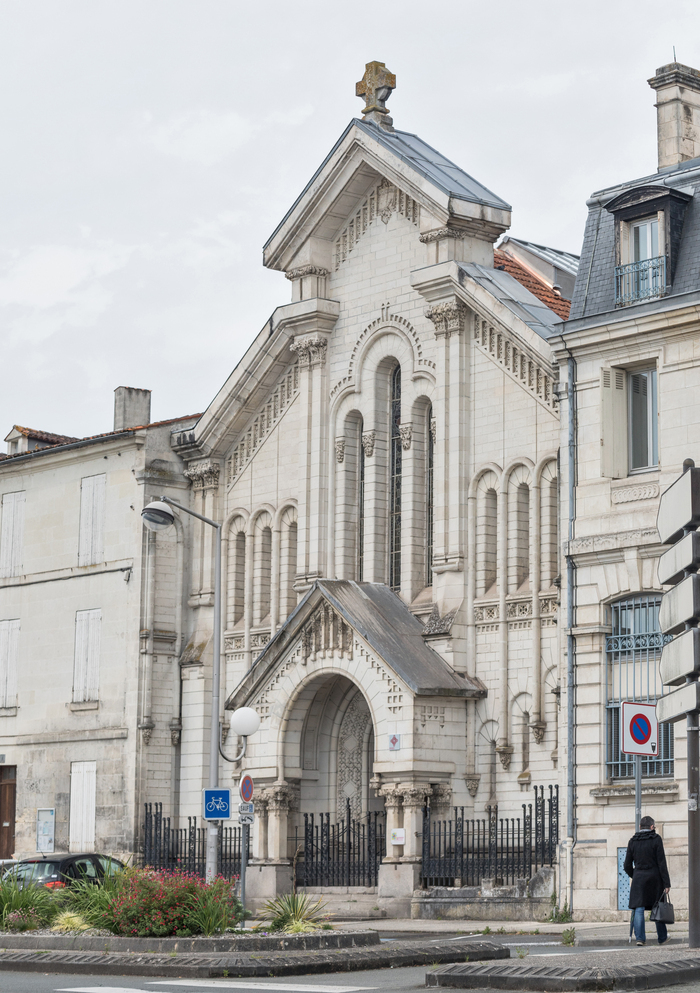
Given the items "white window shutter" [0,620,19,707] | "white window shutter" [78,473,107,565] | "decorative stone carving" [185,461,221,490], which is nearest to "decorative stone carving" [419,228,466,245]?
"decorative stone carving" [185,461,221,490]

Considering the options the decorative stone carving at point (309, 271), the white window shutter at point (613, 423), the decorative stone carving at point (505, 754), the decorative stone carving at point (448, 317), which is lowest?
the decorative stone carving at point (505, 754)

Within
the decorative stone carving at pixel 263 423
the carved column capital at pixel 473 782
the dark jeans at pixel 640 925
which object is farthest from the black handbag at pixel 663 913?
the decorative stone carving at pixel 263 423

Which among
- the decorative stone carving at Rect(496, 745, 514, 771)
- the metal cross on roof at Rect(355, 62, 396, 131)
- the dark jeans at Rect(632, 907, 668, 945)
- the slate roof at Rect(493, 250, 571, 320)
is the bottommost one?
the dark jeans at Rect(632, 907, 668, 945)

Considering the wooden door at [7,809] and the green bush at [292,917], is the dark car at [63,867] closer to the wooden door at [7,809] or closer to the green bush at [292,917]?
the green bush at [292,917]

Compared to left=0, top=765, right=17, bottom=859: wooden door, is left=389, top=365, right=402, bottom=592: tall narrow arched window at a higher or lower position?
higher

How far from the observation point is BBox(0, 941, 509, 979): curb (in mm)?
16375

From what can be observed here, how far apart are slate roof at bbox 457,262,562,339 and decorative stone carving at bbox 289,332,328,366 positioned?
410 centimetres

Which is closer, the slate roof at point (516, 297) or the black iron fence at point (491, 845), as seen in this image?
the black iron fence at point (491, 845)

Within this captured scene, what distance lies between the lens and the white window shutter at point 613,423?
27359mm

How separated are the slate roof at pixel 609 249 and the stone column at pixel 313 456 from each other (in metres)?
7.76

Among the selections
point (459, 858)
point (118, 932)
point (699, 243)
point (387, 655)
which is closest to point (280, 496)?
point (387, 655)

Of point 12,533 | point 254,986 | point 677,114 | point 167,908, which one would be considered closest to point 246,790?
point 167,908

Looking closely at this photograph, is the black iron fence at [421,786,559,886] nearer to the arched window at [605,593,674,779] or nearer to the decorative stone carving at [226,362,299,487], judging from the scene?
the arched window at [605,593,674,779]

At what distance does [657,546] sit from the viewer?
85.5ft
